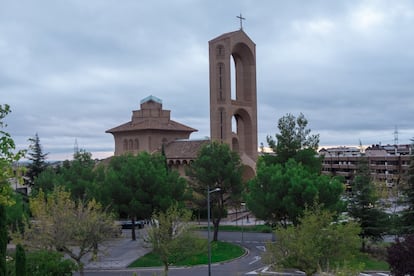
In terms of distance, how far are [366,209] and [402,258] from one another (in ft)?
46.1

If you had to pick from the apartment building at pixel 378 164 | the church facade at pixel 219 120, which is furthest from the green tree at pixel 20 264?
the apartment building at pixel 378 164

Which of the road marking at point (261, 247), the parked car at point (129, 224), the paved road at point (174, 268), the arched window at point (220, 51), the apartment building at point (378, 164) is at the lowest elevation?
the paved road at point (174, 268)

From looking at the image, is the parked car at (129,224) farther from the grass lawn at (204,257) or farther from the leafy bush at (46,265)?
the leafy bush at (46,265)

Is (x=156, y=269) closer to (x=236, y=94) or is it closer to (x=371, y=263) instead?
(x=371, y=263)

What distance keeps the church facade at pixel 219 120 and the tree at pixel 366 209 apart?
25.4 meters

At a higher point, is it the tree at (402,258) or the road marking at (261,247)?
the tree at (402,258)

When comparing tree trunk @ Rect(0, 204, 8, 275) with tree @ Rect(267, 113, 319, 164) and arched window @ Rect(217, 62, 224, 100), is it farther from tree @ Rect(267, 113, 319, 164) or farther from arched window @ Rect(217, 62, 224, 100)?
arched window @ Rect(217, 62, 224, 100)

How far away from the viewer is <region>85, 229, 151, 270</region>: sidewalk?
3200 cm

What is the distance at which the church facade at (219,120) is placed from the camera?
2301 inches

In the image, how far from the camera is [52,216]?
2598 centimetres

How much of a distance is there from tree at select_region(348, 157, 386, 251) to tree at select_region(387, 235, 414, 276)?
12879 mm

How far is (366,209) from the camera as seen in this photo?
113 ft

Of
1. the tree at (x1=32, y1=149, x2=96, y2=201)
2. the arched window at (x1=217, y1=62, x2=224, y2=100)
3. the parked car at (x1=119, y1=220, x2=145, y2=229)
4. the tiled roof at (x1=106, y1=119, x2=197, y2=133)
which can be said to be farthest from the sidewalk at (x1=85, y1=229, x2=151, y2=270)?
the tiled roof at (x1=106, y1=119, x2=197, y2=133)

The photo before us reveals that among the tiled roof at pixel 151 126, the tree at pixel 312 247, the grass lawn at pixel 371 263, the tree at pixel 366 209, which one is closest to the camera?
the tree at pixel 312 247
